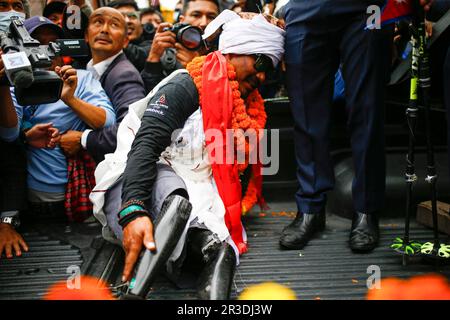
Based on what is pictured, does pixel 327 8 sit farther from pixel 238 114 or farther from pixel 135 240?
pixel 135 240

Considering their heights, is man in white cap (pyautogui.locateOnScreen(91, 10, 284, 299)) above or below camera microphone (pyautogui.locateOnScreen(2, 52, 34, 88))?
below

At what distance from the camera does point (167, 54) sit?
11.6 ft

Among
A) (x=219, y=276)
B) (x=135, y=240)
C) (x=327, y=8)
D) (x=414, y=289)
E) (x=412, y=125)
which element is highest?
(x=327, y=8)

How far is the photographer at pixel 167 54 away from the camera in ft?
11.4

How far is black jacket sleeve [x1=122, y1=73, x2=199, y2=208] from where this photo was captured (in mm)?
2346

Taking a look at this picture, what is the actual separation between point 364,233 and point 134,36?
2943 millimetres

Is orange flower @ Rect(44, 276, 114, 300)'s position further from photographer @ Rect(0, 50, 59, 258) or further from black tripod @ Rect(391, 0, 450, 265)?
black tripod @ Rect(391, 0, 450, 265)

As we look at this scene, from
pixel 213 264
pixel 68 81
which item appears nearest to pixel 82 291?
pixel 213 264

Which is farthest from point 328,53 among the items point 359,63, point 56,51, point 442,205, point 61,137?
point 61,137

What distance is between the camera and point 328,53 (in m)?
2.85

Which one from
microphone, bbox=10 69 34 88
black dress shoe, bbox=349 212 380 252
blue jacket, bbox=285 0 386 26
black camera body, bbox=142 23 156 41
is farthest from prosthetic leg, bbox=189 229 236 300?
black camera body, bbox=142 23 156 41

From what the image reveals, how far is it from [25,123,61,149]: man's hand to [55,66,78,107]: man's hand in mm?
192

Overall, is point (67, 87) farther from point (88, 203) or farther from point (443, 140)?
point (443, 140)

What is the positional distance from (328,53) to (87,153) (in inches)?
64.0
